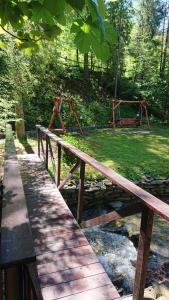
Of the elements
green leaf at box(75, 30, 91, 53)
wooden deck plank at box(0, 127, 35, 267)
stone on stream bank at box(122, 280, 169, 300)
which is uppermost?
green leaf at box(75, 30, 91, 53)

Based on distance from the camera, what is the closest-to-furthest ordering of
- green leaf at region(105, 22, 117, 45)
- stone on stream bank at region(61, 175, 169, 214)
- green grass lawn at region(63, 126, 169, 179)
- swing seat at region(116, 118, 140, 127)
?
1. green leaf at region(105, 22, 117, 45)
2. stone on stream bank at region(61, 175, 169, 214)
3. green grass lawn at region(63, 126, 169, 179)
4. swing seat at region(116, 118, 140, 127)

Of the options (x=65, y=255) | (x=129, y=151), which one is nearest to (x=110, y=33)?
(x=65, y=255)

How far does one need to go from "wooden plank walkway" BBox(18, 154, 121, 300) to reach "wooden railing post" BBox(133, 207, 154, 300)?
269 millimetres

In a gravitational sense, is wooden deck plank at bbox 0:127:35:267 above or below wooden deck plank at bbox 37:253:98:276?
above

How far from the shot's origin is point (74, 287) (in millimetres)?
2457

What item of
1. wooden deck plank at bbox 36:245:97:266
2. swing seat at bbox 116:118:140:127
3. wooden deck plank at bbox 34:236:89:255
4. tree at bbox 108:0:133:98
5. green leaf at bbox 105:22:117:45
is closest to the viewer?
green leaf at bbox 105:22:117:45

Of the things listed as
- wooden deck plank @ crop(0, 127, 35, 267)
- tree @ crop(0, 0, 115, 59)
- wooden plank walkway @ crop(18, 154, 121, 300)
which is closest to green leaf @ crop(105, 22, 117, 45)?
tree @ crop(0, 0, 115, 59)

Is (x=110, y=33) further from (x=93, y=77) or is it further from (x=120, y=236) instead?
(x=93, y=77)

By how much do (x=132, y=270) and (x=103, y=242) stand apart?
1057mm

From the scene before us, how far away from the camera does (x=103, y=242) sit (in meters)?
5.73

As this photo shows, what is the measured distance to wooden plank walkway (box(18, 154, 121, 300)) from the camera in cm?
240

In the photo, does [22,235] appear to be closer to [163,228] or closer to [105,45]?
[105,45]

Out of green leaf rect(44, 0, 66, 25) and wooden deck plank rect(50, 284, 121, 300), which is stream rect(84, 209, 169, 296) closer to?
wooden deck plank rect(50, 284, 121, 300)

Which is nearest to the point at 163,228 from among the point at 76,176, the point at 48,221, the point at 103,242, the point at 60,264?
the point at 103,242
